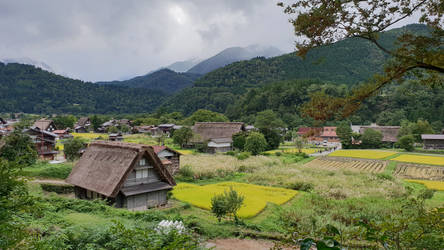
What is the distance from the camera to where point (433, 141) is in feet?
147

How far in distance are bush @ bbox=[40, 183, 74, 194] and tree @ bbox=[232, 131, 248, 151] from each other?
27.9 meters

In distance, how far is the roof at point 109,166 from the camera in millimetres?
13586

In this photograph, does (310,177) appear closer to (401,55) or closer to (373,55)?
(401,55)

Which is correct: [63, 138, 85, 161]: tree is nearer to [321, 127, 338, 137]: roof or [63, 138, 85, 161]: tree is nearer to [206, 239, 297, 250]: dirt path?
[206, 239, 297, 250]: dirt path

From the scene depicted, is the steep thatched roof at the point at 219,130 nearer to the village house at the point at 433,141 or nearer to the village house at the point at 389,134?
the village house at the point at 389,134

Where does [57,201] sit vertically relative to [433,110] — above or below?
below

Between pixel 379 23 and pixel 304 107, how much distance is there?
270 cm

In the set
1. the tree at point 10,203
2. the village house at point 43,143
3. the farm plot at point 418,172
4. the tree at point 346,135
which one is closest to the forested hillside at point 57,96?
the village house at point 43,143

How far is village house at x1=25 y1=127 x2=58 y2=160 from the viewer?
1159 inches

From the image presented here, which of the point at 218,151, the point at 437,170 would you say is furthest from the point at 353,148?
the point at 218,151

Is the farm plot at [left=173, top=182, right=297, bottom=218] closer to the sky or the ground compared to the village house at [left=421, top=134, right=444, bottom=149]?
closer to the ground

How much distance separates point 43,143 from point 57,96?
124m

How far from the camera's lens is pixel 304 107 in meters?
7.67

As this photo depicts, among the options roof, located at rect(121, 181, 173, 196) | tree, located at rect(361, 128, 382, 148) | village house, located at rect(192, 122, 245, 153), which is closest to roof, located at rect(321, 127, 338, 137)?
tree, located at rect(361, 128, 382, 148)
